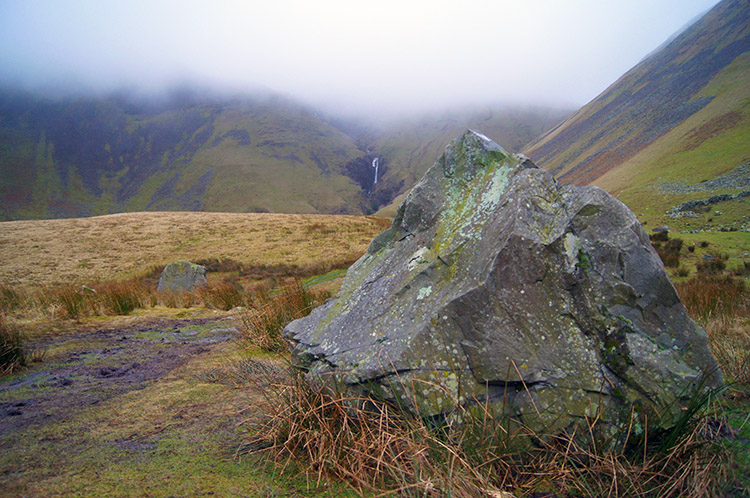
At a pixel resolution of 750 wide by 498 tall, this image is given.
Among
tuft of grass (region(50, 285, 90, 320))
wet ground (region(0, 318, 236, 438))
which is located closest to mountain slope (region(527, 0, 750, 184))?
wet ground (region(0, 318, 236, 438))

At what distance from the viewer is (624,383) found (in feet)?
10.6

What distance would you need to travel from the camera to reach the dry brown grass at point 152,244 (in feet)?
85.5

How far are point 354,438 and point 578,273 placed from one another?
8.68ft

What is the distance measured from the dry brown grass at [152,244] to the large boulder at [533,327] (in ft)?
68.5

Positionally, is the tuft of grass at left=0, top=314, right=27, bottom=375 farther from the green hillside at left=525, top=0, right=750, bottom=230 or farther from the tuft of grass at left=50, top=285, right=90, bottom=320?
the green hillside at left=525, top=0, right=750, bottom=230

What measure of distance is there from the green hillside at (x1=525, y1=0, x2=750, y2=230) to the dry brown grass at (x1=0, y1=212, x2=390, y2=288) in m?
25.8

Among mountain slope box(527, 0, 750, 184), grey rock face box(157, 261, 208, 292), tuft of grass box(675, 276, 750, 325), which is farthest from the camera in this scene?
mountain slope box(527, 0, 750, 184)

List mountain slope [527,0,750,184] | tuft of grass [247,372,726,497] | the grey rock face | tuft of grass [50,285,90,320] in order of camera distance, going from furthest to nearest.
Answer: mountain slope [527,0,750,184] → the grey rock face → tuft of grass [50,285,90,320] → tuft of grass [247,372,726,497]

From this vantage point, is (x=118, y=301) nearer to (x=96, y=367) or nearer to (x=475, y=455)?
(x=96, y=367)

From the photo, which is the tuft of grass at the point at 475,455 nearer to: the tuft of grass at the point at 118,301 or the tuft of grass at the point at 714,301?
the tuft of grass at the point at 714,301

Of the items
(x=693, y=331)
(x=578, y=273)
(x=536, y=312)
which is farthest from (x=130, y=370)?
(x=693, y=331)

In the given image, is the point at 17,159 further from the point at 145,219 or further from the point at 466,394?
the point at 466,394

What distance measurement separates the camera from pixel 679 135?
2157 inches

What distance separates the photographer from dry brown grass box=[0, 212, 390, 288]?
2606cm
